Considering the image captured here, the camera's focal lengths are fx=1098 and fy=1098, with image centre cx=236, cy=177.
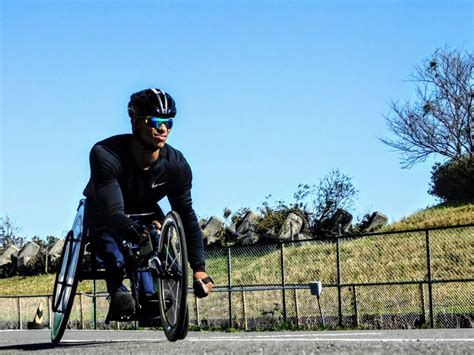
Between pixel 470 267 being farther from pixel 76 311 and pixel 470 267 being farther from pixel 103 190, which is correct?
pixel 103 190

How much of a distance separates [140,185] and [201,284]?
2.71 feet

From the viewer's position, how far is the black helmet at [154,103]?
7500mm

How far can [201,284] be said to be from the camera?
7.66m

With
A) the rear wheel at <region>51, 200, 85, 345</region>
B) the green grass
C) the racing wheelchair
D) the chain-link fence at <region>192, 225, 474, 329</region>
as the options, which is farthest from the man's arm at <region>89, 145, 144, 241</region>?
the green grass

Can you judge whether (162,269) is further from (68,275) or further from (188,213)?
(68,275)

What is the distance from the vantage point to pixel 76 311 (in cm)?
3472

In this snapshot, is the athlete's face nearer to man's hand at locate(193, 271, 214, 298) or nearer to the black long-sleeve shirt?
the black long-sleeve shirt

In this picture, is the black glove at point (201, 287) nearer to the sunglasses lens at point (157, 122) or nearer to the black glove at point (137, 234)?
the black glove at point (137, 234)

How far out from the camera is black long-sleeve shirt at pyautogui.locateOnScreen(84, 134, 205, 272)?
7.63m

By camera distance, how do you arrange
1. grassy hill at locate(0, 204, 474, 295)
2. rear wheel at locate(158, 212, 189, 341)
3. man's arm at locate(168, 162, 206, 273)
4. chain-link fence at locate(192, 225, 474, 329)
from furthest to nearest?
grassy hill at locate(0, 204, 474, 295) → chain-link fence at locate(192, 225, 474, 329) → man's arm at locate(168, 162, 206, 273) → rear wheel at locate(158, 212, 189, 341)

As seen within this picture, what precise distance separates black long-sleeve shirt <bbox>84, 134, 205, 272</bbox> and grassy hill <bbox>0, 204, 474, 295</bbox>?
72.2 feet

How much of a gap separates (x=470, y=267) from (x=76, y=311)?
1240 centimetres

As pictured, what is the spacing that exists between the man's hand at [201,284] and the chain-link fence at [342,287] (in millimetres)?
13802

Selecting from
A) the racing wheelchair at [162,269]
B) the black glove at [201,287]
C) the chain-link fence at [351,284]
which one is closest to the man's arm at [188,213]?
the black glove at [201,287]
